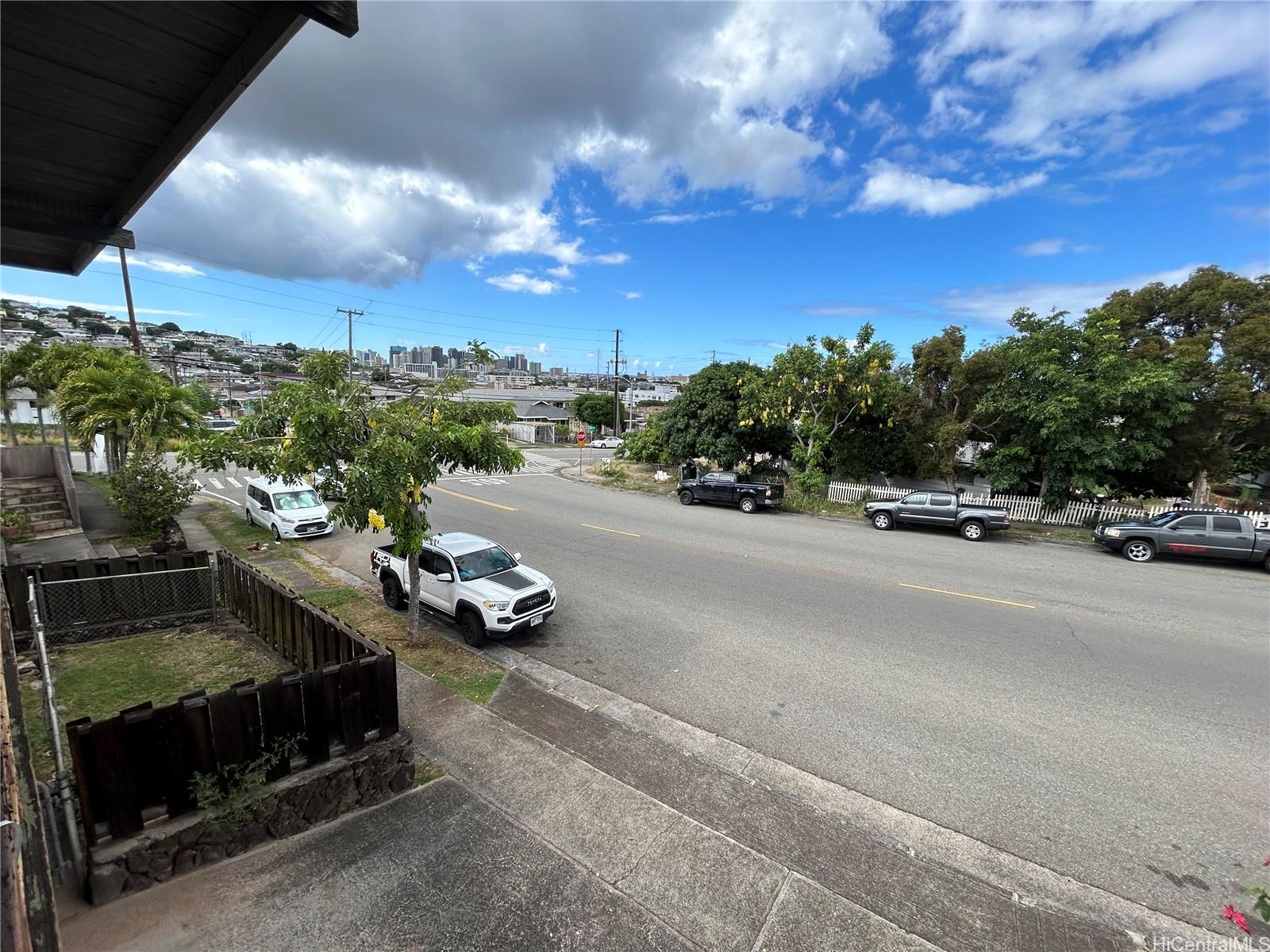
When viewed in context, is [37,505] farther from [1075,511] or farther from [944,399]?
[1075,511]

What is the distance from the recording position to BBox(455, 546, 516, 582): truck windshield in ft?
28.8

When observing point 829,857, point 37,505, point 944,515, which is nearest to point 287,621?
point 829,857

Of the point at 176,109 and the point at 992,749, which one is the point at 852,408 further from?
the point at 176,109

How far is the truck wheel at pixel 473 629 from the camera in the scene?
8.32 meters

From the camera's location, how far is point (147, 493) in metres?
13.8

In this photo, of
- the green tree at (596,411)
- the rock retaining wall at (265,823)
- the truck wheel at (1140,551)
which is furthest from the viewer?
the green tree at (596,411)

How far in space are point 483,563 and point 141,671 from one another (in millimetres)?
4437

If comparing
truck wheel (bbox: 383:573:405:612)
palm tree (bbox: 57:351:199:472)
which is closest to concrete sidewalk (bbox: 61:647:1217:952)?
truck wheel (bbox: 383:573:405:612)

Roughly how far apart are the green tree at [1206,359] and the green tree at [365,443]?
21062mm

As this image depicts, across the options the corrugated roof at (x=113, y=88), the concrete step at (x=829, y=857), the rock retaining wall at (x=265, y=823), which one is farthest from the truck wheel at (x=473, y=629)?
the corrugated roof at (x=113, y=88)

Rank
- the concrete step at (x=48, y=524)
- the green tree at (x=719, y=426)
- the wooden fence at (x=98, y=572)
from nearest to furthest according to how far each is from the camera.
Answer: the wooden fence at (x=98, y=572) → the concrete step at (x=48, y=524) → the green tree at (x=719, y=426)

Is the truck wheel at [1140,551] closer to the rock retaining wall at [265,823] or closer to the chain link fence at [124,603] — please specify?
the rock retaining wall at [265,823]

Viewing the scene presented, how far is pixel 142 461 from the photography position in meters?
13.8

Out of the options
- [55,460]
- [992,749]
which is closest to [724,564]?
[992,749]
